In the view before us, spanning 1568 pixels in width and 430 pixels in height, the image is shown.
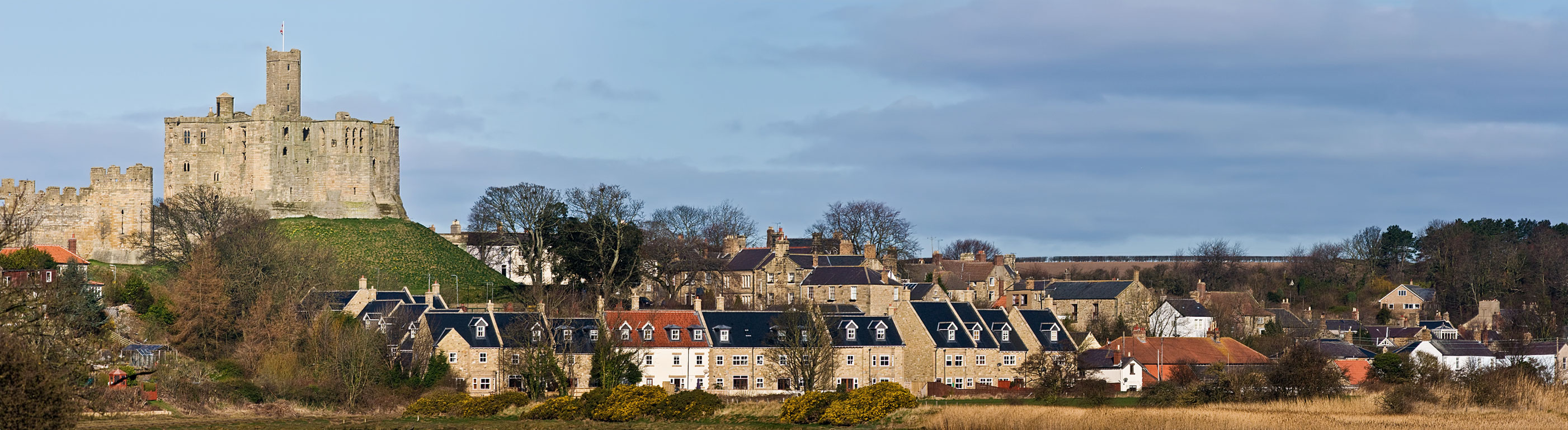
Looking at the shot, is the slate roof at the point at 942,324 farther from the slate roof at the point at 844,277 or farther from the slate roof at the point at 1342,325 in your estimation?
the slate roof at the point at 1342,325

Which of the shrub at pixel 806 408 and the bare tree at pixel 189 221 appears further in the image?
the bare tree at pixel 189 221

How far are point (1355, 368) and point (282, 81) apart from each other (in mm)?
60268

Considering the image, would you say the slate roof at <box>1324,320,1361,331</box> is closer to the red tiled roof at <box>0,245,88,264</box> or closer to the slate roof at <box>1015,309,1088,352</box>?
the slate roof at <box>1015,309,1088,352</box>

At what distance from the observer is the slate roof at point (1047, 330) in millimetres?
66562

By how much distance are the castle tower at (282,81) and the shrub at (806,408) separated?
2066 inches

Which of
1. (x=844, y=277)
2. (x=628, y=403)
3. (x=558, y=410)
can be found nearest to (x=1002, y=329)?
(x=844, y=277)

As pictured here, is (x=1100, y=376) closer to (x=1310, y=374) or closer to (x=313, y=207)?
(x=1310, y=374)

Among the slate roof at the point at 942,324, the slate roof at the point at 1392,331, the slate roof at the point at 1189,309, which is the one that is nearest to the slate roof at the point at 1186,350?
the slate roof at the point at 942,324

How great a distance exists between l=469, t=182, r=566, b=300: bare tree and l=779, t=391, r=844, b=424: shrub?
79.2 feet

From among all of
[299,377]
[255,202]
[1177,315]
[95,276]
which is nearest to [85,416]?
[299,377]

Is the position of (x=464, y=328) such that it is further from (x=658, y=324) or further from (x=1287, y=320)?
(x=1287, y=320)

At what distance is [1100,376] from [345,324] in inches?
1122

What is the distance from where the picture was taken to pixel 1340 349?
73062 mm

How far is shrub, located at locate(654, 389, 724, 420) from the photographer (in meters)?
53.2
